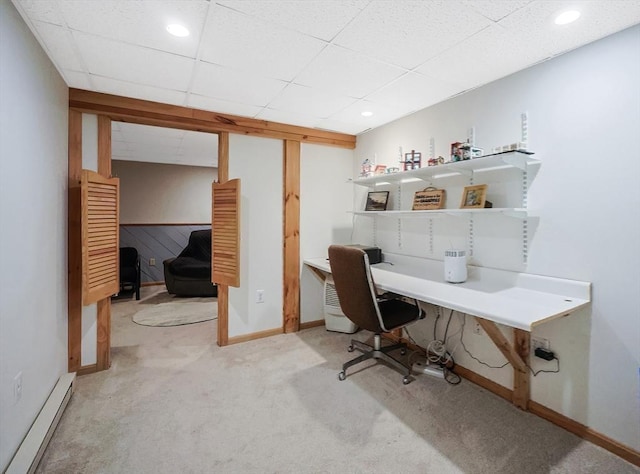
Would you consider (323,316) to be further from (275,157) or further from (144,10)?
(144,10)

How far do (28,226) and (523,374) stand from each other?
116 inches

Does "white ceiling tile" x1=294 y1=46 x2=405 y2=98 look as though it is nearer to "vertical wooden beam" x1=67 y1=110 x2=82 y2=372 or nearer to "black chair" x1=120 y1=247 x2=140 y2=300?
"vertical wooden beam" x1=67 y1=110 x2=82 y2=372

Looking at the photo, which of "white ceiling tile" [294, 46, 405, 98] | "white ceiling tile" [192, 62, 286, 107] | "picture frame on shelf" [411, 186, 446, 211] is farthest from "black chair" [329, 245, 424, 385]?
"white ceiling tile" [192, 62, 286, 107]

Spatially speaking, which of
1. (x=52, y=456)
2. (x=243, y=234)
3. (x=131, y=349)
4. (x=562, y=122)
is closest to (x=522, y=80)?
(x=562, y=122)

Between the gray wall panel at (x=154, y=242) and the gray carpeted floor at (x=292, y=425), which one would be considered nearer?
the gray carpeted floor at (x=292, y=425)

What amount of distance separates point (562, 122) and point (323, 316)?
269cm

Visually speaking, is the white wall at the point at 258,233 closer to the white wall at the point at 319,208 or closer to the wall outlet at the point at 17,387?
the white wall at the point at 319,208

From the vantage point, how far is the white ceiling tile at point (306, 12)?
1411 mm

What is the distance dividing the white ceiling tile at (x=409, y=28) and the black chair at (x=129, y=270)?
14.1ft

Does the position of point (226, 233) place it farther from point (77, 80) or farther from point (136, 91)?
point (77, 80)

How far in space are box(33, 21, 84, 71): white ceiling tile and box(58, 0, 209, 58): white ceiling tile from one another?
11cm

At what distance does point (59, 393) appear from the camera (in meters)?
1.95

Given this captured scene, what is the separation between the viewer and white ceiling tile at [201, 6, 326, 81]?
156 cm

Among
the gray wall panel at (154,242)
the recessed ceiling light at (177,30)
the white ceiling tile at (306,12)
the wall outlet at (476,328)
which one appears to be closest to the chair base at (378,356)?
the wall outlet at (476,328)
